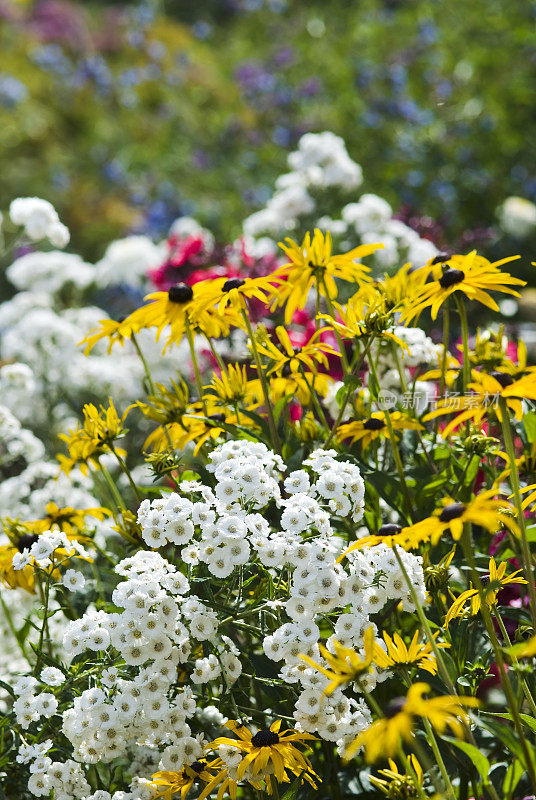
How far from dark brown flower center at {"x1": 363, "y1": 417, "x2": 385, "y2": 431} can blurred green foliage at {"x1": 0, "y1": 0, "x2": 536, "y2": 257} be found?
2.01 meters

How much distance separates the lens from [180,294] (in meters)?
1.59

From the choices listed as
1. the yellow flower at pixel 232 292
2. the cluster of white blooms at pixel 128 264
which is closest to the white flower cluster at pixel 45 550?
the yellow flower at pixel 232 292

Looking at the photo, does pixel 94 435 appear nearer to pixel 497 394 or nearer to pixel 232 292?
pixel 232 292

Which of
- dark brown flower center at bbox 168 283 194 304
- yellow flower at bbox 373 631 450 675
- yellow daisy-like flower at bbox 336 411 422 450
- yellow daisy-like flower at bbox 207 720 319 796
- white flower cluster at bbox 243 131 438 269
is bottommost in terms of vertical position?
yellow daisy-like flower at bbox 207 720 319 796

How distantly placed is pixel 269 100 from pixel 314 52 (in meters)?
0.89

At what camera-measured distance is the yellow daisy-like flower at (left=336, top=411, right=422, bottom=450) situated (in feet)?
5.09

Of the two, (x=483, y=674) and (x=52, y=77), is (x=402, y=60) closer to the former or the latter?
(x=52, y=77)

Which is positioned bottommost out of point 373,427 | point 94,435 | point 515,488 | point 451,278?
point 515,488

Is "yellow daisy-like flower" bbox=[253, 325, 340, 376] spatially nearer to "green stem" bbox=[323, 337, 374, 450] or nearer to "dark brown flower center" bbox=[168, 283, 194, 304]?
"green stem" bbox=[323, 337, 374, 450]

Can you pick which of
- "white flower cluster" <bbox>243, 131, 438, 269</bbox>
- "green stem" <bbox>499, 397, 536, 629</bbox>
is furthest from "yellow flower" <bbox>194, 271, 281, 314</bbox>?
"white flower cluster" <bbox>243, 131, 438, 269</bbox>

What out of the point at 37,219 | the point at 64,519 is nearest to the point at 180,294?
the point at 64,519

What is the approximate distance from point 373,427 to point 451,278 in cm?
29

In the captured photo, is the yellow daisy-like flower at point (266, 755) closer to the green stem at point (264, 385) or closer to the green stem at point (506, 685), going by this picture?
the green stem at point (506, 685)

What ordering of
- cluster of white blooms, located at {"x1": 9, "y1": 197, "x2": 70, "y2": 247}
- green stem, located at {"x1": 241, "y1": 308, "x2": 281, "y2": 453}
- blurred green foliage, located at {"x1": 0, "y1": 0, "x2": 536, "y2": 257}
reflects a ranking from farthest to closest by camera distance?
1. blurred green foliage, located at {"x1": 0, "y1": 0, "x2": 536, "y2": 257}
2. cluster of white blooms, located at {"x1": 9, "y1": 197, "x2": 70, "y2": 247}
3. green stem, located at {"x1": 241, "y1": 308, "x2": 281, "y2": 453}
